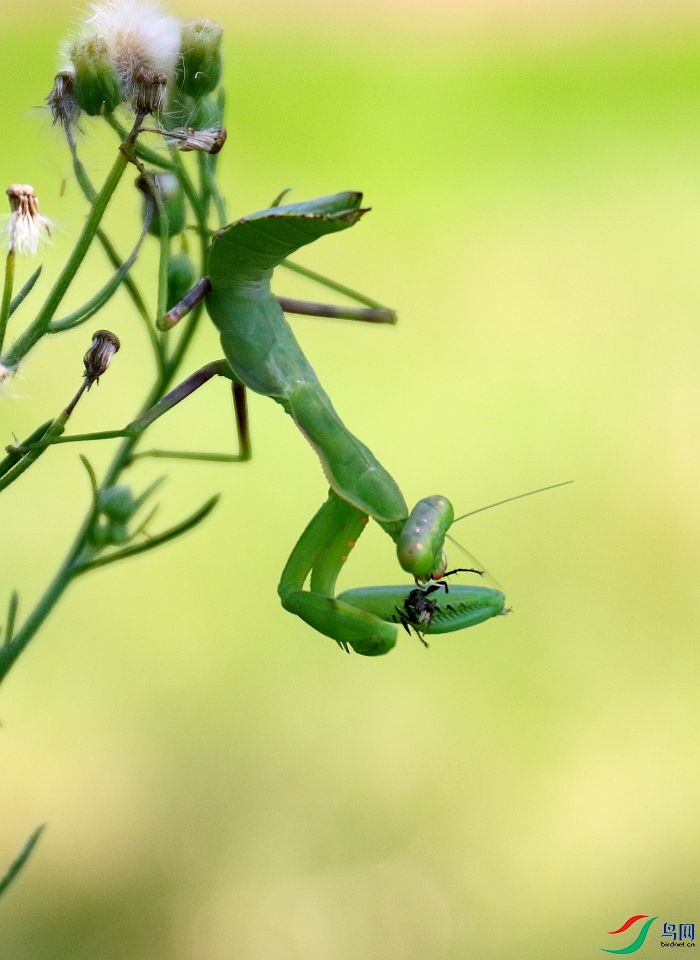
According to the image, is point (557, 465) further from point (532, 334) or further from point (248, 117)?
point (248, 117)

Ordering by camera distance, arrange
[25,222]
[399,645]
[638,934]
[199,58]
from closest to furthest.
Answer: [25,222] < [199,58] < [638,934] < [399,645]

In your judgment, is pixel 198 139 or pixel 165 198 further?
pixel 165 198

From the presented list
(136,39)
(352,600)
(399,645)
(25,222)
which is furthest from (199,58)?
(399,645)

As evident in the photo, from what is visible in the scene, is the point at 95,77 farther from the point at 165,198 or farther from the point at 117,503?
the point at 117,503

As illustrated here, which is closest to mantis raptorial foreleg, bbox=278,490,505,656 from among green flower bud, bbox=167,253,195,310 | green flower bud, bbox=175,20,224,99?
green flower bud, bbox=167,253,195,310

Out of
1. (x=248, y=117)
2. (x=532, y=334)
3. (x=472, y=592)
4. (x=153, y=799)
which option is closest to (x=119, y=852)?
(x=153, y=799)

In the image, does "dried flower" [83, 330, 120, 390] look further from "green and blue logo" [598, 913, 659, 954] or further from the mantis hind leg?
"green and blue logo" [598, 913, 659, 954]
